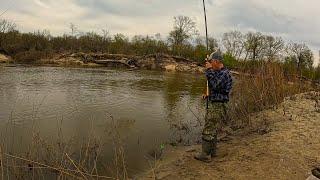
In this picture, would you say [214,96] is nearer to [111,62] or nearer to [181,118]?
[181,118]

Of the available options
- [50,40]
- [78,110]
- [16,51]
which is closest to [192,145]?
[78,110]

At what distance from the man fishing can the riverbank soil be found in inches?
10.8

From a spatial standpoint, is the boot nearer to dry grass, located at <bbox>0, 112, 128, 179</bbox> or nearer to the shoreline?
dry grass, located at <bbox>0, 112, 128, 179</bbox>

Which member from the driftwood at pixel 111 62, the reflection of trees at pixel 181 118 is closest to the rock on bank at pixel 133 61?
the driftwood at pixel 111 62

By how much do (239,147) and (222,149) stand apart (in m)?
0.32

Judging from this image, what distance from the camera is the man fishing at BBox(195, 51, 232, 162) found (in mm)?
6523

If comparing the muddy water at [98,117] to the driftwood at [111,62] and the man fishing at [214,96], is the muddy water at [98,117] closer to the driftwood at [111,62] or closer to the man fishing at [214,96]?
the man fishing at [214,96]

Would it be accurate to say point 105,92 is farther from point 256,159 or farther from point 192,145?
point 256,159

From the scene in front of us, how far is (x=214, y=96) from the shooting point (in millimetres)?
6637

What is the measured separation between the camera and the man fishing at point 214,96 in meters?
6.52

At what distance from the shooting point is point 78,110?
12.1 metres

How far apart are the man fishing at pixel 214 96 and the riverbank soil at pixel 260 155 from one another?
0.90ft

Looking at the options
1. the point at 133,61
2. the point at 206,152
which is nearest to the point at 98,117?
the point at 206,152

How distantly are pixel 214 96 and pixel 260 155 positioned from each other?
1.28 m
